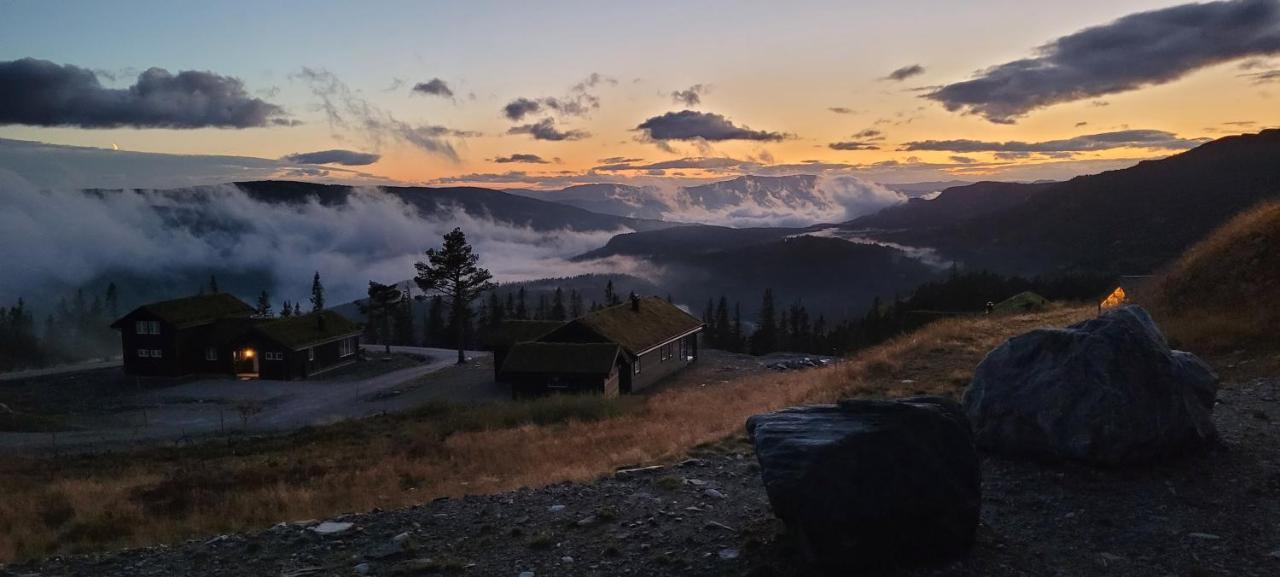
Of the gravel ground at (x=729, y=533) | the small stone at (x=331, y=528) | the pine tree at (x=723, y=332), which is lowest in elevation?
the pine tree at (x=723, y=332)

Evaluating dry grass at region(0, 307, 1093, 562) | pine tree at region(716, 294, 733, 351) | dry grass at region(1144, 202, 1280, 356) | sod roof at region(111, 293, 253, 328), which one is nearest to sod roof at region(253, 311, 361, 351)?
sod roof at region(111, 293, 253, 328)

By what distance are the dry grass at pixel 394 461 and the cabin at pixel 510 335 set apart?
19.4 metres

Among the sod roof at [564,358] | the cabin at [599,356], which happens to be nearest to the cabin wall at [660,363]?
the cabin at [599,356]

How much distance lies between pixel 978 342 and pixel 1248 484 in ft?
59.3

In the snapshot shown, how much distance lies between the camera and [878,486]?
25.8ft

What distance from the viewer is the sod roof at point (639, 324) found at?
1913 inches

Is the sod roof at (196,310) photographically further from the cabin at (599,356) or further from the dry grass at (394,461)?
the dry grass at (394,461)

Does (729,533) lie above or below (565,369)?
above

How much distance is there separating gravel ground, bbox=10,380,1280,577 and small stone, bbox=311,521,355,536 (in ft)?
0.15

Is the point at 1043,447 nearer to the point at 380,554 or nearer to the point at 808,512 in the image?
the point at 808,512

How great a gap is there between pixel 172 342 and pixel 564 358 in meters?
40.7

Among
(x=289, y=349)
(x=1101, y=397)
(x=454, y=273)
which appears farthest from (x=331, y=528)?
(x=454, y=273)

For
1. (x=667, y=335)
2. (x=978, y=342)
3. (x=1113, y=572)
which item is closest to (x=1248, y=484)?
(x=1113, y=572)

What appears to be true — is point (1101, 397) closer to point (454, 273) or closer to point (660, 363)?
point (660, 363)
